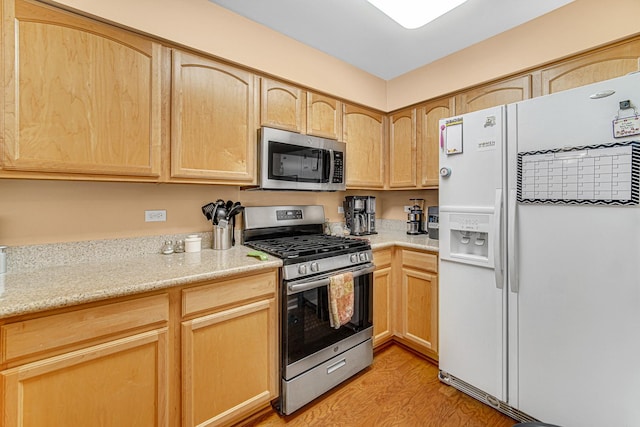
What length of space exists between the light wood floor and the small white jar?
3.60 feet

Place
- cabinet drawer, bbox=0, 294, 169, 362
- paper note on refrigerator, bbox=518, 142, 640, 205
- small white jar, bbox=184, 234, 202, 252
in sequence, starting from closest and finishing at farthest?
cabinet drawer, bbox=0, 294, 169, 362 < paper note on refrigerator, bbox=518, 142, 640, 205 < small white jar, bbox=184, 234, 202, 252

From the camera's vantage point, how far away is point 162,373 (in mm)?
1327

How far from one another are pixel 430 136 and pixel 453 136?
0.69 m

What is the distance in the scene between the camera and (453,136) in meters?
1.89

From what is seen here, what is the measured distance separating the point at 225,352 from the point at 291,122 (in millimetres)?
1618

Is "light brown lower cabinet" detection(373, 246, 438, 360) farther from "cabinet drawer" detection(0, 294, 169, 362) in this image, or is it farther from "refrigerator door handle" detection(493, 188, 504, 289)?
"cabinet drawer" detection(0, 294, 169, 362)

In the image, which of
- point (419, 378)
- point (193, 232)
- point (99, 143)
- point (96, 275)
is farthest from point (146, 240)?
point (419, 378)

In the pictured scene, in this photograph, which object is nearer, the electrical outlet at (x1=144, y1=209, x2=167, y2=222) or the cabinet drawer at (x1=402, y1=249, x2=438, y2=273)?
the electrical outlet at (x1=144, y1=209, x2=167, y2=222)

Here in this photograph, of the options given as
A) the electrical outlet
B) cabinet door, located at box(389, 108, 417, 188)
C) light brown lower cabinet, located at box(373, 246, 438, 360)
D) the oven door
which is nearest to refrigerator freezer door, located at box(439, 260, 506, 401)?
light brown lower cabinet, located at box(373, 246, 438, 360)

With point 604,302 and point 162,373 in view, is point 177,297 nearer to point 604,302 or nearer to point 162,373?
point 162,373

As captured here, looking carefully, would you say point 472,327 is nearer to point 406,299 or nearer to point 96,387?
point 406,299

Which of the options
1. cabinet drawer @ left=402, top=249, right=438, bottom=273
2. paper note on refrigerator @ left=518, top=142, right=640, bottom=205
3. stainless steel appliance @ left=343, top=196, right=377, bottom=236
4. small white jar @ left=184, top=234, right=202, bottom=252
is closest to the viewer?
paper note on refrigerator @ left=518, top=142, right=640, bottom=205

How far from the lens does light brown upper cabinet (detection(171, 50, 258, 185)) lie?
1689 mm

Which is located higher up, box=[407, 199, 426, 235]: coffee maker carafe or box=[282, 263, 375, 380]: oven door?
box=[407, 199, 426, 235]: coffee maker carafe
